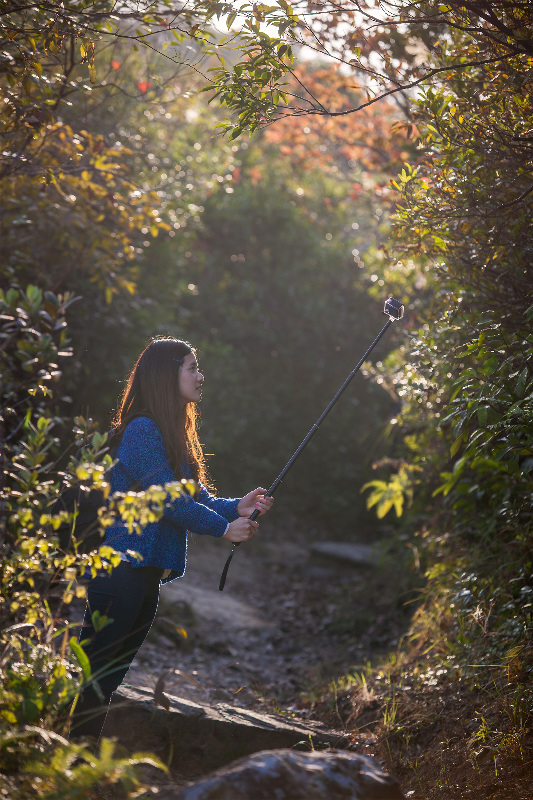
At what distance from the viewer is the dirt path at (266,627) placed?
5918mm

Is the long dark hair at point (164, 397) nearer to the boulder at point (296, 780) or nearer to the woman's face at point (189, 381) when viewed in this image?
the woman's face at point (189, 381)

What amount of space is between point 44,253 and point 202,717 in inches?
169

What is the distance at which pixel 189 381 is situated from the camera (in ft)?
11.9

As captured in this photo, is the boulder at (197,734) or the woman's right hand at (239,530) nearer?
the woman's right hand at (239,530)

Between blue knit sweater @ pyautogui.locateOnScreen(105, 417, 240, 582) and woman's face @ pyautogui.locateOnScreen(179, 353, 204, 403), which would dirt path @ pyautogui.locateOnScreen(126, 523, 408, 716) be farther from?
woman's face @ pyautogui.locateOnScreen(179, 353, 204, 403)

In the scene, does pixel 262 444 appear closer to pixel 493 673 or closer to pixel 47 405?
pixel 47 405

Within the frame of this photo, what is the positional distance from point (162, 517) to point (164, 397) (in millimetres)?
576

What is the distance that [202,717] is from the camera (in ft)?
13.0

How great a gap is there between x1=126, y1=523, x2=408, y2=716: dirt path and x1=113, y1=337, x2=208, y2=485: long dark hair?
1.84 meters

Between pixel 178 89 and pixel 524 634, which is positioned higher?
pixel 178 89

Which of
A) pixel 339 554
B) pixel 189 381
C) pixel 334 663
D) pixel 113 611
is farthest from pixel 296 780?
pixel 339 554

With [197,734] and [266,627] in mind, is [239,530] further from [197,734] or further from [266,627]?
[266,627]

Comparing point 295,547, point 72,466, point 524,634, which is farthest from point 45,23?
point 295,547

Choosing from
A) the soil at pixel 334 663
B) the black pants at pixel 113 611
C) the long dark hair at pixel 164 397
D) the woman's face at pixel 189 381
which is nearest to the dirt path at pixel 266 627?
the soil at pixel 334 663
